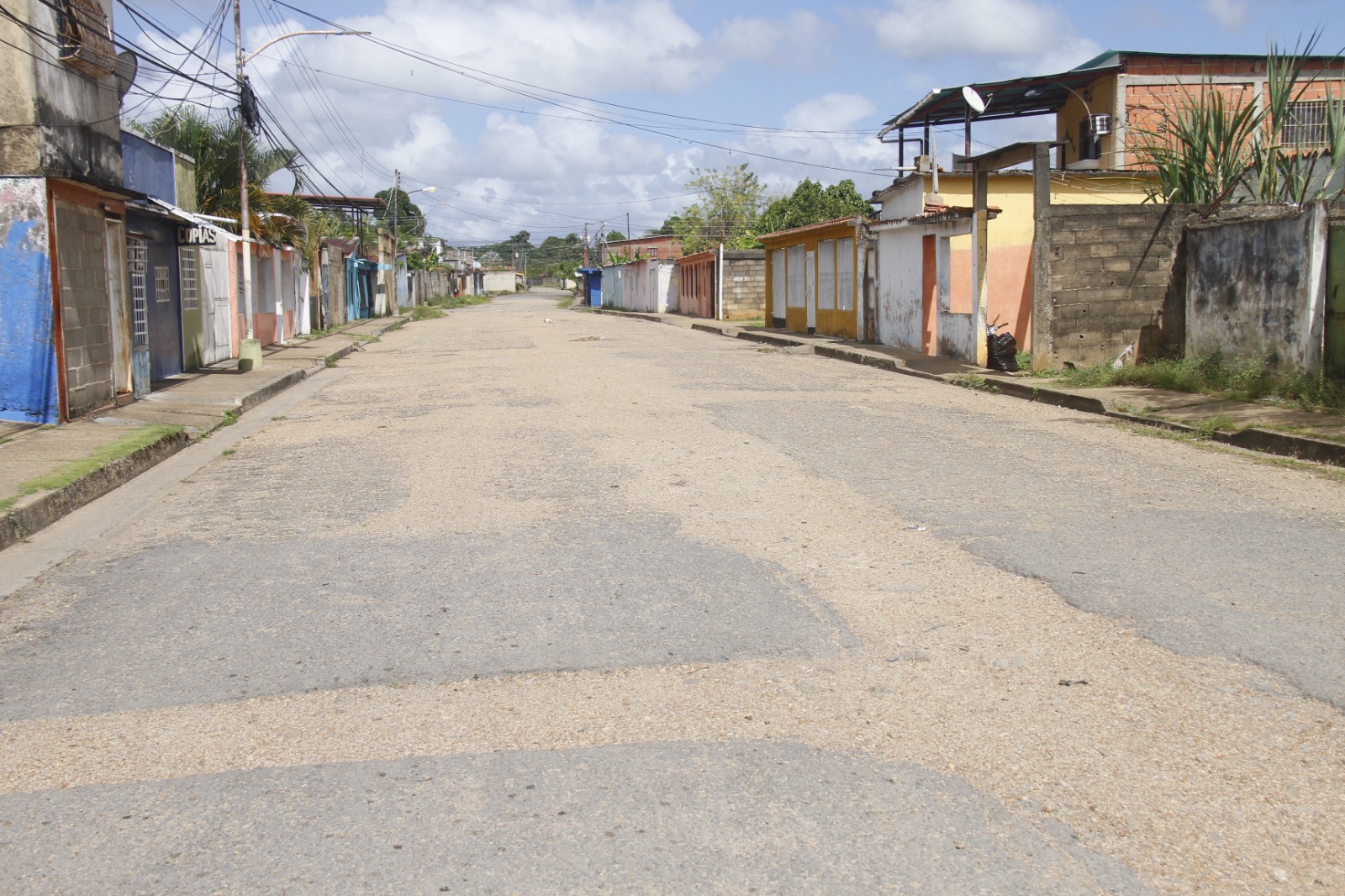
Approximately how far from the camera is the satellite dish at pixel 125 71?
53.7 feet

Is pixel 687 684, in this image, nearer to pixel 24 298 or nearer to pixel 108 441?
pixel 108 441

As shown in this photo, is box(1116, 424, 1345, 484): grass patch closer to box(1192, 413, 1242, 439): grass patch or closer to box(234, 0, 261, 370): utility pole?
box(1192, 413, 1242, 439): grass patch

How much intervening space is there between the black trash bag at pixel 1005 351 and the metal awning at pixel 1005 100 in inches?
339

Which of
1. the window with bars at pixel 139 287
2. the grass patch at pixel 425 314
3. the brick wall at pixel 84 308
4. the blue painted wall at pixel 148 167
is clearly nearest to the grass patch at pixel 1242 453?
the brick wall at pixel 84 308

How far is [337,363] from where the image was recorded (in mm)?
24828

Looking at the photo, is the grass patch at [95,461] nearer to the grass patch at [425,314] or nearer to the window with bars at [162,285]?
the window with bars at [162,285]

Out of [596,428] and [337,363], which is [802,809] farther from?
[337,363]

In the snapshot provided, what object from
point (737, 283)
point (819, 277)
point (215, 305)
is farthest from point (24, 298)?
point (737, 283)

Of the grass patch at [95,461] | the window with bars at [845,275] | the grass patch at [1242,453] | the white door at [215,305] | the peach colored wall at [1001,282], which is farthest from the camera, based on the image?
the window with bars at [845,275]

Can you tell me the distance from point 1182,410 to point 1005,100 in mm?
17923

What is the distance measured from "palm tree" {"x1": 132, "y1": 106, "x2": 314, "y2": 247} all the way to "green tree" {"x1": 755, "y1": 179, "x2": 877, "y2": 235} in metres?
35.0

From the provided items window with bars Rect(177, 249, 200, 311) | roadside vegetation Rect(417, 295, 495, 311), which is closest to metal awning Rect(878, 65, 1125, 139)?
window with bars Rect(177, 249, 200, 311)

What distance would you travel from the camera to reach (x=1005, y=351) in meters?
18.5

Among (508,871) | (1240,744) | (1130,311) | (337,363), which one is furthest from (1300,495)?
(337,363)
